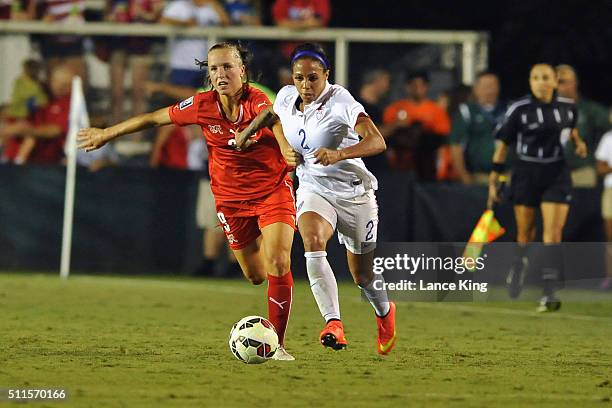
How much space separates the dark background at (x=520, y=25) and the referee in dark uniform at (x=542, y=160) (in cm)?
935

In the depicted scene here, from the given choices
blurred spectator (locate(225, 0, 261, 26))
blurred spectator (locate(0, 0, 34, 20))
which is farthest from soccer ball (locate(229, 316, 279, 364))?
blurred spectator (locate(0, 0, 34, 20))

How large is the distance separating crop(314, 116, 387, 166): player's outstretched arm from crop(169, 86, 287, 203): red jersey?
791 mm

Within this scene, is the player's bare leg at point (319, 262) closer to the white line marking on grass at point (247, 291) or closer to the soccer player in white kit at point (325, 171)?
the soccer player in white kit at point (325, 171)

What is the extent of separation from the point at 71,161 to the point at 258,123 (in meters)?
8.59

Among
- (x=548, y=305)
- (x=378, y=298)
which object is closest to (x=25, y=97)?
(x=548, y=305)

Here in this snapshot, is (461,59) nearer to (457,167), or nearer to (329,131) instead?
(457,167)

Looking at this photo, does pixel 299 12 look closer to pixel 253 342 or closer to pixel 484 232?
pixel 484 232

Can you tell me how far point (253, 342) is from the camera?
31.1ft

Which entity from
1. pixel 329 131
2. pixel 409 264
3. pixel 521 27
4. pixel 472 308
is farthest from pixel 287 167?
pixel 521 27

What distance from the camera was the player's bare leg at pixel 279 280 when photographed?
32.3 feet

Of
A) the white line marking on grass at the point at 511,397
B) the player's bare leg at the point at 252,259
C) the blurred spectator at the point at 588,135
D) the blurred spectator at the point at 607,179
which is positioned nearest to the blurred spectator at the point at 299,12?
the blurred spectator at the point at 588,135

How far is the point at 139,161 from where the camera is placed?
1962cm

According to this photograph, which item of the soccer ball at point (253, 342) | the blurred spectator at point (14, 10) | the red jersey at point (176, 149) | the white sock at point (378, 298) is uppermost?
the blurred spectator at point (14, 10)

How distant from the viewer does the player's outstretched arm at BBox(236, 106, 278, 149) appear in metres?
9.90
